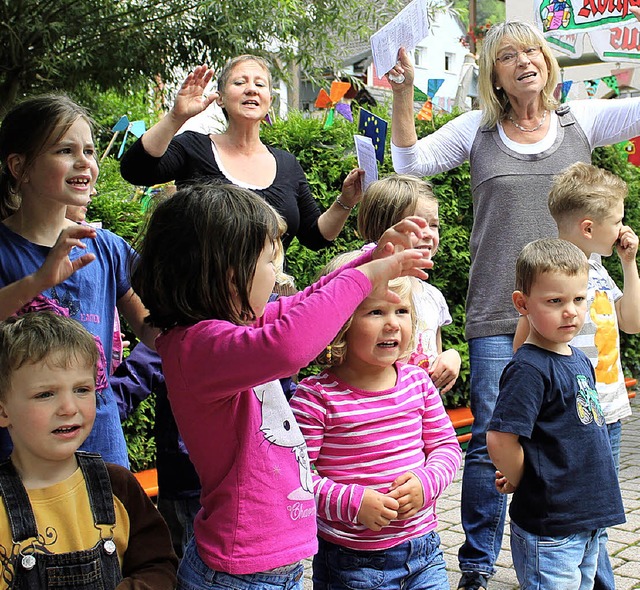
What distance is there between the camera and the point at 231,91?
12.0 ft

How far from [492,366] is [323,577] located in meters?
1.32

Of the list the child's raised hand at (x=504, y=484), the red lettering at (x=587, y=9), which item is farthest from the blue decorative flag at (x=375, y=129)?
the red lettering at (x=587, y=9)

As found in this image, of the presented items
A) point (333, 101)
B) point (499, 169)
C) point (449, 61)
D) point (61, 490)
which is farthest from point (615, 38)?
point (449, 61)

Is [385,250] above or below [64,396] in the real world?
above

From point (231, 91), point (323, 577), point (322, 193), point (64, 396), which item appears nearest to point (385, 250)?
point (64, 396)

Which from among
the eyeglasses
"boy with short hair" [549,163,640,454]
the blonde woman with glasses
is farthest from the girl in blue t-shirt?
the eyeglasses

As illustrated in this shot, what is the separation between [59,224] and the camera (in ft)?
8.48

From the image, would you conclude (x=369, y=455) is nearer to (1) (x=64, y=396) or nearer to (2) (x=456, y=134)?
(1) (x=64, y=396)

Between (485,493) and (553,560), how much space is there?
905mm

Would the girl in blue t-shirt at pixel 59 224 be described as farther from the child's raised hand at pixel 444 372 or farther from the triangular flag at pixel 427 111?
the triangular flag at pixel 427 111

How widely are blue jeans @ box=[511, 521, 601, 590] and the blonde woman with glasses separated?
828 mm

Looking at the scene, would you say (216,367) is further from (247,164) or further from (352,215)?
(352,215)

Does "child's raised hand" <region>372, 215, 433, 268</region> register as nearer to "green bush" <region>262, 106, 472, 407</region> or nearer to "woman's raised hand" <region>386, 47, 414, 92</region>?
"woman's raised hand" <region>386, 47, 414, 92</region>

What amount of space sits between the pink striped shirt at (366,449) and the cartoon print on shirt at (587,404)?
458 millimetres
